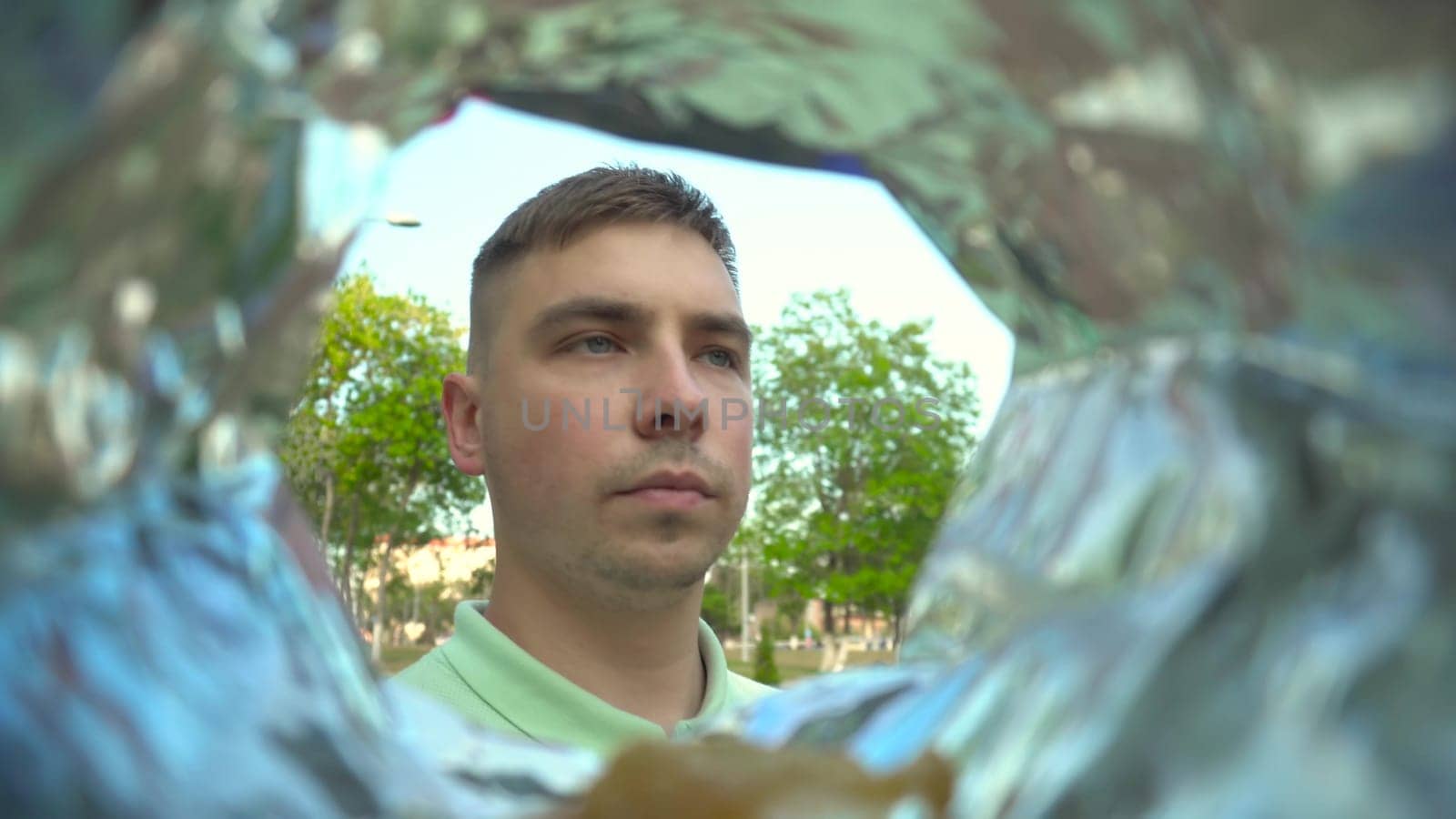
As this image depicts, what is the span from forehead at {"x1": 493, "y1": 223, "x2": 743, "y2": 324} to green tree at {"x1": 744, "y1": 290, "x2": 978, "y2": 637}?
31.2ft

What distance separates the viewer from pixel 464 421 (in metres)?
1.75

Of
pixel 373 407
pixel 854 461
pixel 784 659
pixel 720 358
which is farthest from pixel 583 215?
pixel 784 659

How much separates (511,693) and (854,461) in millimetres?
10788

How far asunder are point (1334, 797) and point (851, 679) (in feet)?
0.94

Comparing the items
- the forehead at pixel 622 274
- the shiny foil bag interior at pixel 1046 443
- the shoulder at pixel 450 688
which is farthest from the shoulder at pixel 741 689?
the shiny foil bag interior at pixel 1046 443

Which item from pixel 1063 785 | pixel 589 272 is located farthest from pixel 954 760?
pixel 589 272

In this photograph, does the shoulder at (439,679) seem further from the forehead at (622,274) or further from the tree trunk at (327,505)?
the tree trunk at (327,505)

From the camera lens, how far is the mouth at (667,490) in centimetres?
132

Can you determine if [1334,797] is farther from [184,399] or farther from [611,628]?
[611,628]

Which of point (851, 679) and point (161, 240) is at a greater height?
point (161, 240)

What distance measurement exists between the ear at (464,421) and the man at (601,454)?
0.04m

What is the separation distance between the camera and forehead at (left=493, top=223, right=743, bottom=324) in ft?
4.63

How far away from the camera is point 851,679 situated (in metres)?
0.52

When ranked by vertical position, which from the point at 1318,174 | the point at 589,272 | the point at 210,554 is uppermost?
the point at 589,272
